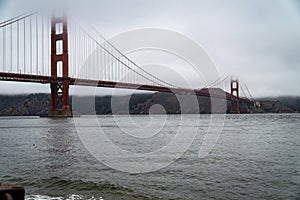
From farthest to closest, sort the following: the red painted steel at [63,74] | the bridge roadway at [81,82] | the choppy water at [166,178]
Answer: the red painted steel at [63,74]
the bridge roadway at [81,82]
the choppy water at [166,178]

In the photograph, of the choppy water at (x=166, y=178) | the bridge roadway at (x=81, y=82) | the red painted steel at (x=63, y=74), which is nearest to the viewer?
the choppy water at (x=166, y=178)

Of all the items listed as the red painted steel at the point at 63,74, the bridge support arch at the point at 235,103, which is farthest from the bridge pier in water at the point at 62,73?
the bridge support arch at the point at 235,103

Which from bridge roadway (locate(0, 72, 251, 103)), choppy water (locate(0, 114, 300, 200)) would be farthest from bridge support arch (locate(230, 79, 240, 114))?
choppy water (locate(0, 114, 300, 200))

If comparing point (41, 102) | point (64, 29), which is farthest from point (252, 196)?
point (41, 102)

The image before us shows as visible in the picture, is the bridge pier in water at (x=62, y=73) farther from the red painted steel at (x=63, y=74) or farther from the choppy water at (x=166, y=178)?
the choppy water at (x=166, y=178)

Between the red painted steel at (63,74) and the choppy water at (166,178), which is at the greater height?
the red painted steel at (63,74)

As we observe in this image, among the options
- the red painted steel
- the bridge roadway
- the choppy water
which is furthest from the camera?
the red painted steel

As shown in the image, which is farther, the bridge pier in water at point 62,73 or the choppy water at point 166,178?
the bridge pier in water at point 62,73

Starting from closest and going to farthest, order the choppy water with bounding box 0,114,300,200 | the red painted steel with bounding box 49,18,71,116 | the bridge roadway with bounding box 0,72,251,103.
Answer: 1. the choppy water with bounding box 0,114,300,200
2. the bridge roadway with bounding box 0,72,251,103
3. the red painted steel with bounding box 49,18,71,116

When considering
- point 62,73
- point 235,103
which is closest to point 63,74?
point 62,73

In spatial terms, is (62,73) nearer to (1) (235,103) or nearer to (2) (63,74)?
(2) (63,74)

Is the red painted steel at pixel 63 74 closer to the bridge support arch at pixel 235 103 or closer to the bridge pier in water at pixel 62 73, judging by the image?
the bridge pier in water at pixel 62 73

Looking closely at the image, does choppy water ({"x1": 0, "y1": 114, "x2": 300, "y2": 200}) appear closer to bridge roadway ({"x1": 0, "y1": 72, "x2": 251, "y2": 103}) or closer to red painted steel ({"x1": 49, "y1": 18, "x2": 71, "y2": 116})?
bridge roadway ({"x1": 0, "y1": 72, "x2": 251, "y2": 103})

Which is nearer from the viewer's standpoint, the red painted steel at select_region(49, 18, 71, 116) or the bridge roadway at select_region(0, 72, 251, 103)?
the bridge roadway at select_region(0, 72, 251, 103)
